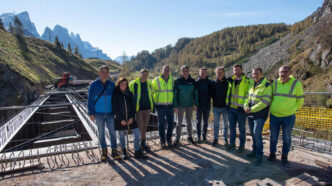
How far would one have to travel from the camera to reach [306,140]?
605 centimetres

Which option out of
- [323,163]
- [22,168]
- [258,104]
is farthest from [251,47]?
[22,168]

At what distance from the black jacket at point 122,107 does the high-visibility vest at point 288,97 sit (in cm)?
298

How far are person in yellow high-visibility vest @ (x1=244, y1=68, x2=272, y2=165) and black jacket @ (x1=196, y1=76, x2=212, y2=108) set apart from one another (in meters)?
1.05

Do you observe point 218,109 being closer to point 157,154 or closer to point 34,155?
point 157,154

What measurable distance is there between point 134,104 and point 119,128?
0.61 metres

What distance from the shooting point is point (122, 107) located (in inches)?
161

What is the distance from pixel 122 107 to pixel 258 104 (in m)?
2.83

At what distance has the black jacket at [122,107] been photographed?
4.07 meters

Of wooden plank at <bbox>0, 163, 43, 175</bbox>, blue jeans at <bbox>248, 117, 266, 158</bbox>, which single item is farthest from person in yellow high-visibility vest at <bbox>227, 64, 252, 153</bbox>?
wooden plank at <bbox>0, 163, 43, 175</bbox>

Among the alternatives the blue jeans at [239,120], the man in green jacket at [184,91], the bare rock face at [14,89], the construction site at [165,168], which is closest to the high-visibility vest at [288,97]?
the blue jeans at [239,120]

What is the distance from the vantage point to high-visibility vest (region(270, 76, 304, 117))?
12.2 ft

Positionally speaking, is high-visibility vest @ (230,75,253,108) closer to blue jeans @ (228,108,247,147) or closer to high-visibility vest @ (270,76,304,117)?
blue jeans @ (228,108,247,147)

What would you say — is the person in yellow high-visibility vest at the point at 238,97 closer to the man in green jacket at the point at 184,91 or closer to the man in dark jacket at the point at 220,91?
the man in dark jacket at the point at 220,91

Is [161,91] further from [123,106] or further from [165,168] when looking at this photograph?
[165,168]
